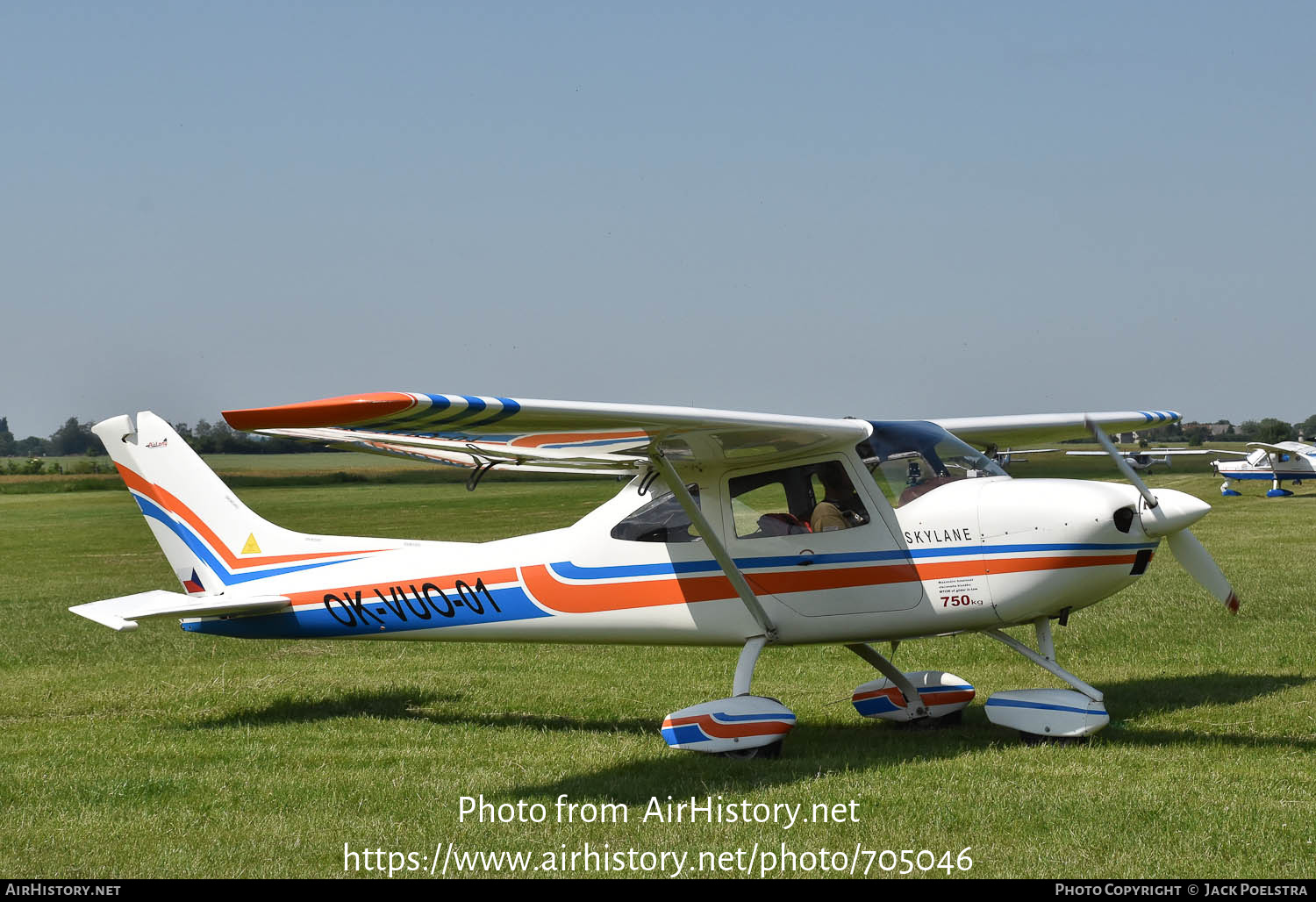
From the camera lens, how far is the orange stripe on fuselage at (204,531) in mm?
10273

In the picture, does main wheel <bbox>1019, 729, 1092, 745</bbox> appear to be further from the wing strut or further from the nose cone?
the wing strut

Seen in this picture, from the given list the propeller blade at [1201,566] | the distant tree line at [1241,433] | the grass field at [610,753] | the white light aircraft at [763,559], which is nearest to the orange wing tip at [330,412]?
the white light aircraft at [763,559]

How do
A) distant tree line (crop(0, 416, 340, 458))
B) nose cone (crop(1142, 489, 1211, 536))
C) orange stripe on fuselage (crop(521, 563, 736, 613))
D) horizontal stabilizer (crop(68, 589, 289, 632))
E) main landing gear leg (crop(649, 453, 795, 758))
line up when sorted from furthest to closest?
1. distant tree line (crop(0, 416, 340, 458))
2. horizontal stabilizer (crop(68, 589, 289, 632))
3. orange stripe on fuselage (crop(521, 563, 736, 613))
4. main landing gear leg (crop(649, 453, 795, 758))
5. nose cone (crop(1142, 489, 1211, 536))

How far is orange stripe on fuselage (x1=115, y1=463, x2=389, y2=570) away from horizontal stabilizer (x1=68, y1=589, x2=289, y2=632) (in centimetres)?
36

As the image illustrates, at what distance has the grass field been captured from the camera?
5949 millimetres

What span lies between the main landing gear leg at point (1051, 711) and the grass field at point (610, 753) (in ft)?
0.52

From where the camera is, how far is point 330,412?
19.0 feet

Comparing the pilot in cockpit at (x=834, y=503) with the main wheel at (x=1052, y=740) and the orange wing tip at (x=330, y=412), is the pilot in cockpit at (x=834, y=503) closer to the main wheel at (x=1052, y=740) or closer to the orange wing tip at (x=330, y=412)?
the main wheel at (x=1052, y=740)

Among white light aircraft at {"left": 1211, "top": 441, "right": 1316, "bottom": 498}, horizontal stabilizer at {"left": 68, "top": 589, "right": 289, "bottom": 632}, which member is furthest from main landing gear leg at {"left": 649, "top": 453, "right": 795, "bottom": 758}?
white light aircraft at {"left": 1211, "top": 441, "right": 1316, "bottom": 498}

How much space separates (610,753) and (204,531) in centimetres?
442

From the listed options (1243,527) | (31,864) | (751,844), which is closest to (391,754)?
(31,864)

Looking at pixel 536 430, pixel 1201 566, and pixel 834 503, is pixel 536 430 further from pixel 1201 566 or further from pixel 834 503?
pixel 1201 566

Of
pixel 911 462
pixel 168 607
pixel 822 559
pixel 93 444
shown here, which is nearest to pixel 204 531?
pixel 168 607

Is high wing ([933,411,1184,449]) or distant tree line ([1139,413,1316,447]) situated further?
distant tree line ([1139,413,1316,447])
